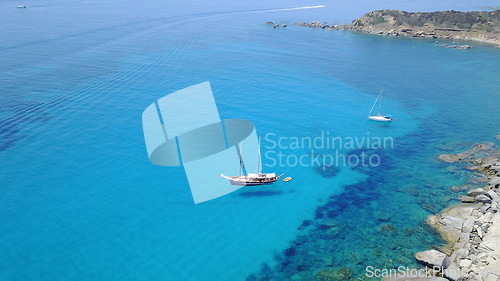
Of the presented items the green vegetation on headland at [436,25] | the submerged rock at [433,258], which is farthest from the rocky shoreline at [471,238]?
the green vegetation on headland at [436,25]

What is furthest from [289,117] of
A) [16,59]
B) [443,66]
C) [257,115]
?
[16,59]

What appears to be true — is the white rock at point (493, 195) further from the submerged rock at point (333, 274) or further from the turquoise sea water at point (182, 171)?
the submerged rock at point (333, 274)

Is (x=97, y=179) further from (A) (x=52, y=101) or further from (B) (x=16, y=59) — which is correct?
(B) (x=16, y=59)

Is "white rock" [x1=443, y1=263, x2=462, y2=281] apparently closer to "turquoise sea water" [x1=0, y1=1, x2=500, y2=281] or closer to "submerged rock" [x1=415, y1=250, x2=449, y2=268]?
"submerged rock" [x1=415, y1=250, x2=449, y2=268]

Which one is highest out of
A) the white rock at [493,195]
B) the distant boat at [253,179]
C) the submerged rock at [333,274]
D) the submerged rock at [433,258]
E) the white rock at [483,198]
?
the distant boat at [253,179]

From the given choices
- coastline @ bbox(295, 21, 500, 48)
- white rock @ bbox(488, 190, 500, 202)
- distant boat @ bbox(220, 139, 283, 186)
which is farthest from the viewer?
coastline @ bbox(295, 21, 500, 48)

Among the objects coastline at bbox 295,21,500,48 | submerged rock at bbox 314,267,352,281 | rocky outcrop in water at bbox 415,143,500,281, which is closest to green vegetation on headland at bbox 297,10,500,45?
coastline at bbox 295,21,500,48

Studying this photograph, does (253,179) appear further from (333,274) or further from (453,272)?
(453,272)
